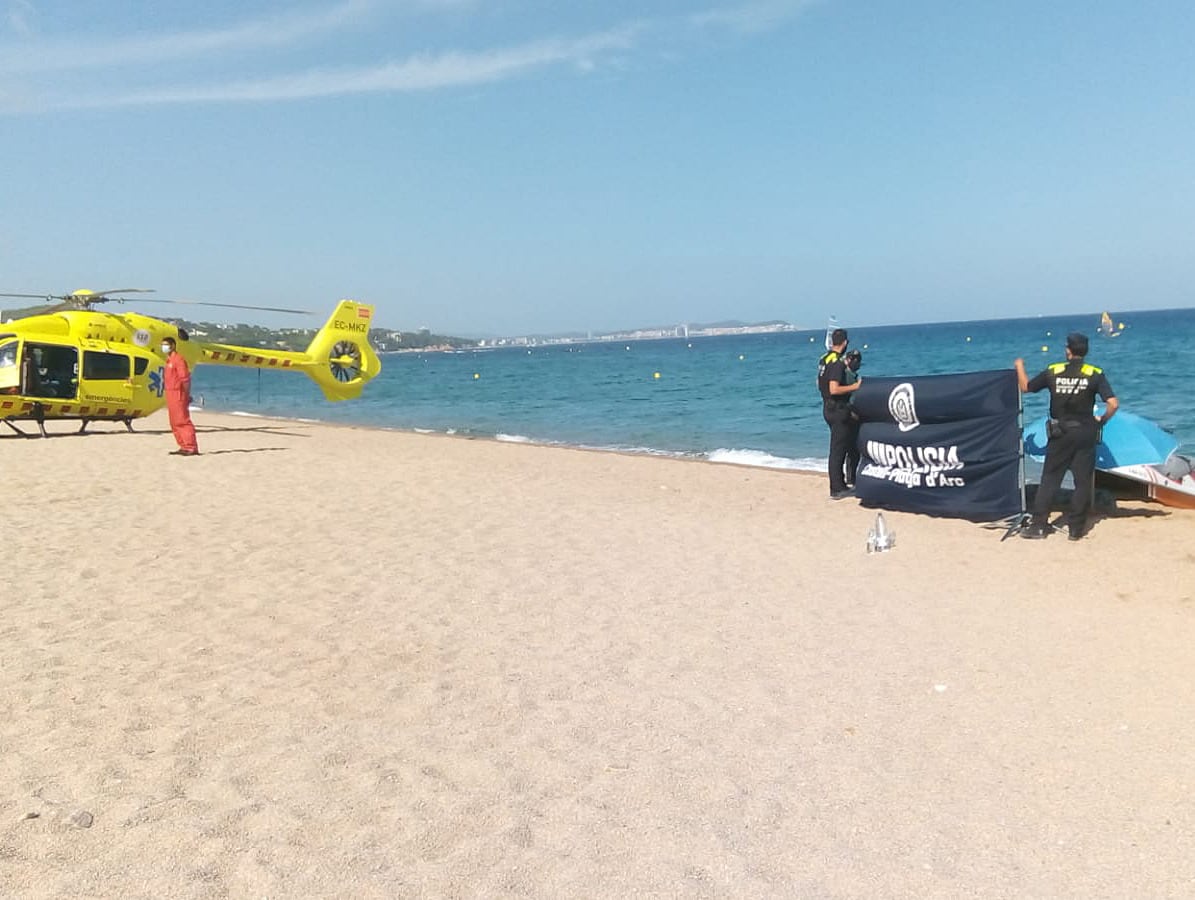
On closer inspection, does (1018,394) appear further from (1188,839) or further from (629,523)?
(1188,839)

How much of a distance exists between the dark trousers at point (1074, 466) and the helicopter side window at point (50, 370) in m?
16.4

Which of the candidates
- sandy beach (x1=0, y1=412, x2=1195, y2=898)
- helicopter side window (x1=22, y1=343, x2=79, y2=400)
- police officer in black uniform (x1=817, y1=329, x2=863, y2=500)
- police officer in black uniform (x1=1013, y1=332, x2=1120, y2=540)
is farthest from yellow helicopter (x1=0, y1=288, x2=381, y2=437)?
police officer in black uniform (x1=1013, y1=332, x2=1120, y2=540)

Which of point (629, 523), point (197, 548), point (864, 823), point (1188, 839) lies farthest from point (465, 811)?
point (629, 523)

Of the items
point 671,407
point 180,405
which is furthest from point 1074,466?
point 671,407

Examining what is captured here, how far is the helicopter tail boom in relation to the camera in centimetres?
2256

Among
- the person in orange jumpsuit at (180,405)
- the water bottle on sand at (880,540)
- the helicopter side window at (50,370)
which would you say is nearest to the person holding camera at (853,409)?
the water bottle on sand at (880,540)

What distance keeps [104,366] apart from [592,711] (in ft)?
53.5

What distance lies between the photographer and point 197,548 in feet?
27.6

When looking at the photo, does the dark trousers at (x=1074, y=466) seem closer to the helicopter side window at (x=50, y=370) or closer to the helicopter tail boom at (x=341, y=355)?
the helicopter side window at (x=50, y=370)

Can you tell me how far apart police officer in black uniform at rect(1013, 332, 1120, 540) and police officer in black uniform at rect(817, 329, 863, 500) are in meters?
2.26

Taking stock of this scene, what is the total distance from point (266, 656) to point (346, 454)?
37.4ft

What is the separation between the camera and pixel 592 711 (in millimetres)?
4824

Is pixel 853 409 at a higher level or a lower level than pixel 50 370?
lower

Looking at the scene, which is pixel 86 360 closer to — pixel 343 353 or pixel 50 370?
pixel 50 370
